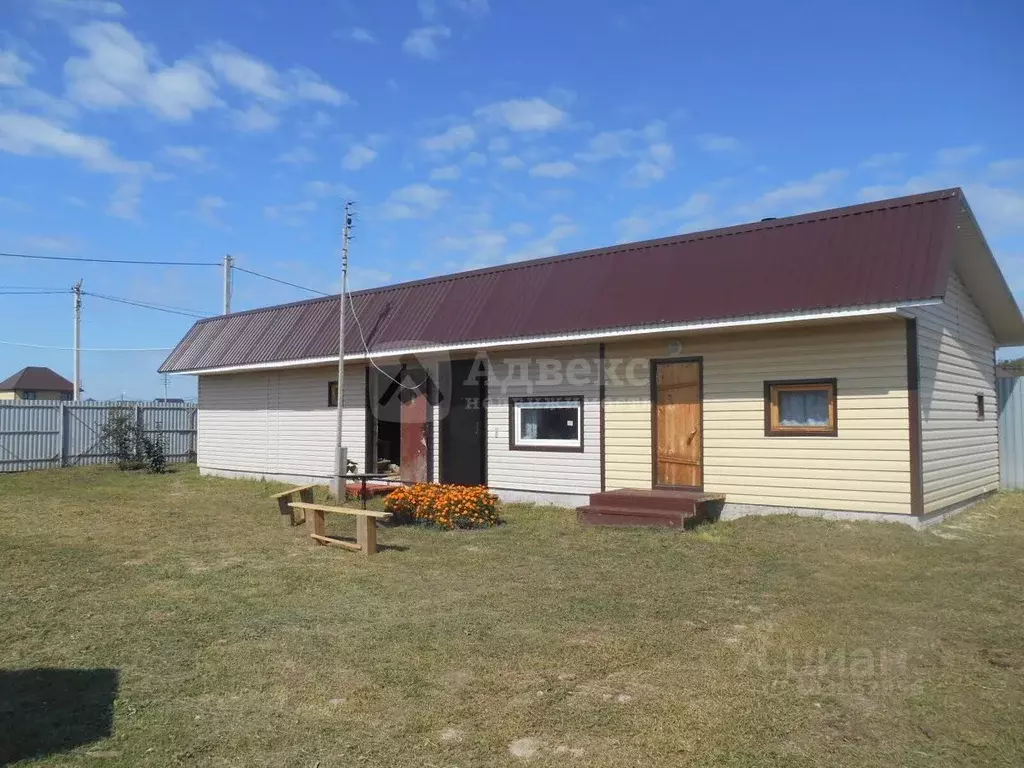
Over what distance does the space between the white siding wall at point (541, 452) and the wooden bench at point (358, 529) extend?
4038mm

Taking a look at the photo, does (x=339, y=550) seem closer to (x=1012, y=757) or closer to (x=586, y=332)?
(x=586, y=332)

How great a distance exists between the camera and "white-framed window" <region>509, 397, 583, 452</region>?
12773 mm

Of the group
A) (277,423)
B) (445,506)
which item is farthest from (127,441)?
(445,506)

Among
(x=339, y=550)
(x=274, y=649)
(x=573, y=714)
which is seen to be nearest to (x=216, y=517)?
(x=339, y=550)

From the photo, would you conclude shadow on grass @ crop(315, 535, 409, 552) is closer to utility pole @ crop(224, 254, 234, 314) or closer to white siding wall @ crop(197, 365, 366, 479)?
white siding wall @ crop(197, 365, 366, 479)

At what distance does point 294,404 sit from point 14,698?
42.1 feet

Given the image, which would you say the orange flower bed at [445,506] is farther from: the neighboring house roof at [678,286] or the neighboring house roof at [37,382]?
the neighboring house roof at [37,382]

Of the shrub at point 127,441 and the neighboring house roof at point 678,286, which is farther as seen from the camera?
the shrub at point 127,441

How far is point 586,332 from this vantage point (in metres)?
11.7

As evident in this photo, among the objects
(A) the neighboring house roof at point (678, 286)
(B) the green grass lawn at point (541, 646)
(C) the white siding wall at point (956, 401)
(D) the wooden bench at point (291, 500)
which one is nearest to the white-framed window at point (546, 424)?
(A) the neighboring house roof at point (678, 286)

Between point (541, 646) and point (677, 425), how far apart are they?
6.55 meters

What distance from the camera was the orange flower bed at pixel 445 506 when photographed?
10.8 metres

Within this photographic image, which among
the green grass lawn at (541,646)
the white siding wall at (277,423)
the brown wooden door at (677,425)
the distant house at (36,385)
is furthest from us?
the distant house at (36,385)

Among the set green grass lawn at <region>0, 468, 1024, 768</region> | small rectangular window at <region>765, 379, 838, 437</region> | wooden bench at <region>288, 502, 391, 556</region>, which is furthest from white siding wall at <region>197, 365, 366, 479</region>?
small rectangular window at <region>765, 379, 838, 437</region>
